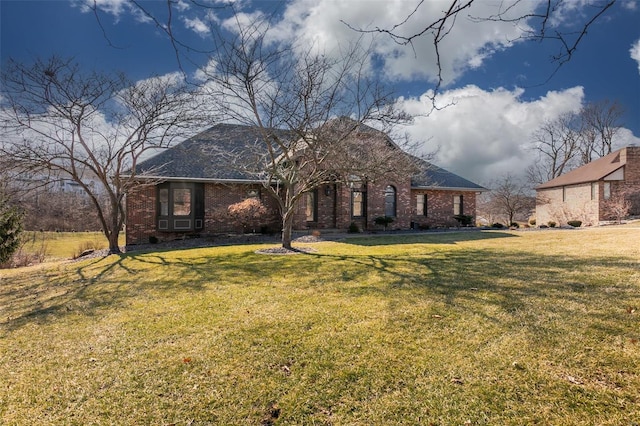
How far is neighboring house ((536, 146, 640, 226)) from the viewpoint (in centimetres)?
2394

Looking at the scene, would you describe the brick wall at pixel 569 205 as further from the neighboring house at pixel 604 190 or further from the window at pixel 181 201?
the window at pixel 181 201

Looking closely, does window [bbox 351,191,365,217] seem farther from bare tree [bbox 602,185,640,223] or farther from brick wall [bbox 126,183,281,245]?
bare tree [bbox 602,185,640,223]

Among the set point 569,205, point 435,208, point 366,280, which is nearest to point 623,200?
point 569,205

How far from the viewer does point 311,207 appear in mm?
17844

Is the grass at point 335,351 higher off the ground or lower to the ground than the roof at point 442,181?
lower

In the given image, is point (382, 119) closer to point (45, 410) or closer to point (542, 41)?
point (542, 41)

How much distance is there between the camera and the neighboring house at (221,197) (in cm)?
1466

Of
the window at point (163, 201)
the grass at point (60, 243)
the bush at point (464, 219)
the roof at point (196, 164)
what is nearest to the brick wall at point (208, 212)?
the window at point (163, 201)

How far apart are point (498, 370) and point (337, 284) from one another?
3.37 meters

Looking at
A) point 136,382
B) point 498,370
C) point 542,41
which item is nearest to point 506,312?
point 498,370

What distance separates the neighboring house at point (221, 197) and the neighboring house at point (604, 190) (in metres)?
12.8

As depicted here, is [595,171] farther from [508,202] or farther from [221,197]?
[221,197]

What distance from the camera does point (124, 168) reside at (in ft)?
45.5

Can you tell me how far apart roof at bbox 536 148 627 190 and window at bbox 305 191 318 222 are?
2195 cm
